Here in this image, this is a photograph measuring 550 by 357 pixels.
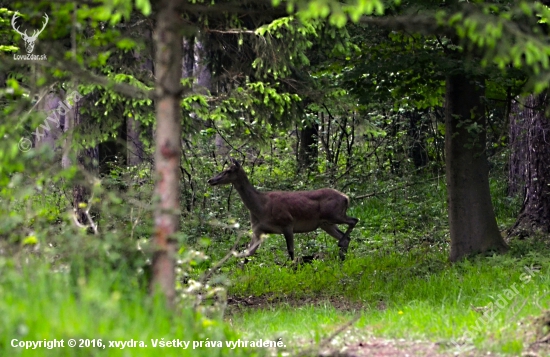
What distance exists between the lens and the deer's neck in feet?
43.5

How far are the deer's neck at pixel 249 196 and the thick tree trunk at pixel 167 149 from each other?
311 inches

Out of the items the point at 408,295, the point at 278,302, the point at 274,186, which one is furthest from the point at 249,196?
the point at 408,295

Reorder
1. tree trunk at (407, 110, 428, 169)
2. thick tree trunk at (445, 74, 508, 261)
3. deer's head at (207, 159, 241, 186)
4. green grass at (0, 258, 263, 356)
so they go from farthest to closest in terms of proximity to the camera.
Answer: tree trunk at (407, 110, 428, 169)
deer's head at (207, 159, 241, 186)
thick tree trunk at (445, 74, 508, 261)
green grass at (0, 258, 263, 356)

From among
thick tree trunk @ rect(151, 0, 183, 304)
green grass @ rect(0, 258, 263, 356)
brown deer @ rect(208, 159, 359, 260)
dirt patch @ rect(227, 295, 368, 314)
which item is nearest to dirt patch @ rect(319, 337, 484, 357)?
green grass @ rect(0, 258, 263, 356)

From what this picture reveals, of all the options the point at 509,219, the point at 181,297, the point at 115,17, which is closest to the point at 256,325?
the point at 181,297

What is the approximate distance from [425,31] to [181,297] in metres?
2.83

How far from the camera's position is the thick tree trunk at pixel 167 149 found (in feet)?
17.1

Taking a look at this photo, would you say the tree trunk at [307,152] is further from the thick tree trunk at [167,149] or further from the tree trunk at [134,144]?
the thick tree trunk at [167,149]

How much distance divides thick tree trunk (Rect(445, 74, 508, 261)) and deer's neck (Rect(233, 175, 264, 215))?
11.6 feet

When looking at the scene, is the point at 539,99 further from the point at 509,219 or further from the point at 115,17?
the point at 115,17

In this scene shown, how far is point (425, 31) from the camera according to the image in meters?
5.71

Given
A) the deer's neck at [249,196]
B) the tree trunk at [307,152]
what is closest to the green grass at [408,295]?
the deer's neck at [249,196]

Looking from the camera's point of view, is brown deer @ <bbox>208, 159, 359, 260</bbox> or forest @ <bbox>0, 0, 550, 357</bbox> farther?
brown deer @ <bbox>208, 159, 359, 260</bbox>

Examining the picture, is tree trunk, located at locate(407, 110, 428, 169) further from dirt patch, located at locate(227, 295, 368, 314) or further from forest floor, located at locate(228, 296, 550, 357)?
forest floor, located at locate(228, 296, 550, 357)
